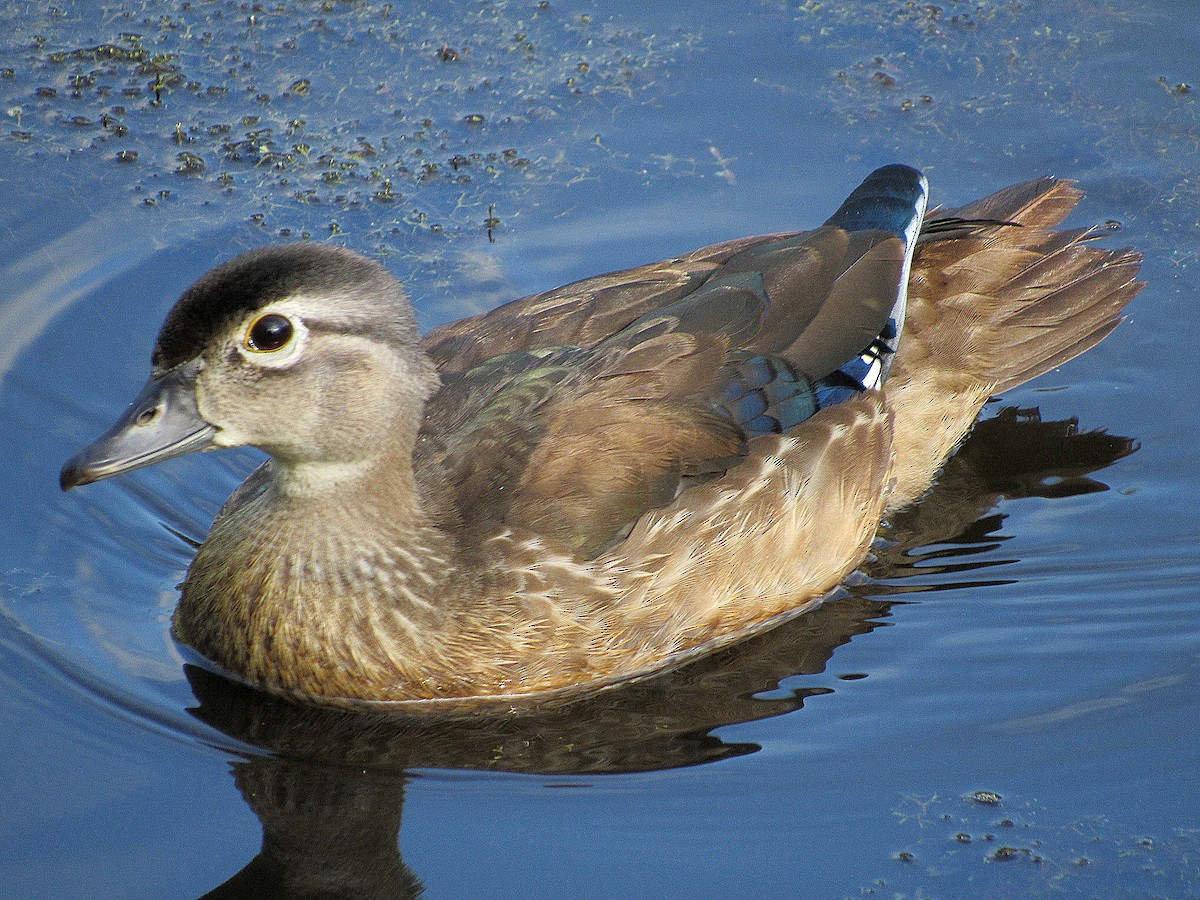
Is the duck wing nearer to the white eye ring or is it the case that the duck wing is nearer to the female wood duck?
the female wood duck

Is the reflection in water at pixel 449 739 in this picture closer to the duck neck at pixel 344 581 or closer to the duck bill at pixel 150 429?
the duck neck at pixel 344 581

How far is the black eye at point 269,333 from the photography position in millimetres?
5273

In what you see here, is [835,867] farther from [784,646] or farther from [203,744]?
[203,744]

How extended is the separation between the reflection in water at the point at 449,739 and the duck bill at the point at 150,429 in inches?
40.5

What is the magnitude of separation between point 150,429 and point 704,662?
7.75 feet

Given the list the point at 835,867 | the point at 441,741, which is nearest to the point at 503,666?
the point at 441,741

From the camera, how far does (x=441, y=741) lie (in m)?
5.68

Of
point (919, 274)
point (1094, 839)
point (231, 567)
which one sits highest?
point (919, 274)

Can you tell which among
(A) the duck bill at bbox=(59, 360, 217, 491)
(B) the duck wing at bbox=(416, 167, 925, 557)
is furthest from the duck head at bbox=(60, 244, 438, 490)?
(B) the duck wing at bbox=(416, 167, 925, 557)

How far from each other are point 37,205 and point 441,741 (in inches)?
162

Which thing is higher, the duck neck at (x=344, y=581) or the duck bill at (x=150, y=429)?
the duck bill at (x=150, y=429)

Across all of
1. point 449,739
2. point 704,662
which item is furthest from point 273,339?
point 704,662

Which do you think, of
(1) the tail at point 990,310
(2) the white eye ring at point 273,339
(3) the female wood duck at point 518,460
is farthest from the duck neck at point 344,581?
(1) the tail at point 990,310

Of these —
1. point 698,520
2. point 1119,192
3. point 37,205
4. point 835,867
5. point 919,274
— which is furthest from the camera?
point 1119,192
